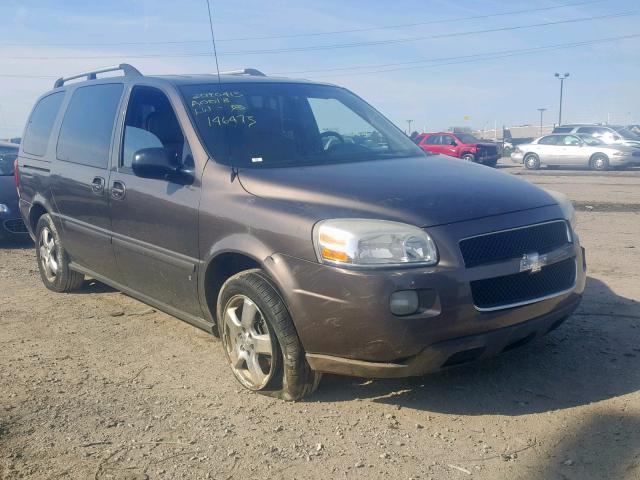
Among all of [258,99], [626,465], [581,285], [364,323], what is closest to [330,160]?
[258,99]

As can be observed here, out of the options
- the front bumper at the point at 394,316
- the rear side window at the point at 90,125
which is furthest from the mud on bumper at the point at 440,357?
the rear side window at the point at 90,125

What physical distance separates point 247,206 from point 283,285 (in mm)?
554

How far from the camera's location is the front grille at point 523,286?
3416mm

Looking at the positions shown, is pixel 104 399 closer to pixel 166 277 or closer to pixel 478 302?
pixel 166 277

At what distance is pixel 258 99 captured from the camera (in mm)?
4746

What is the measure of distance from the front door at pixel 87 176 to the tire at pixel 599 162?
905 inches

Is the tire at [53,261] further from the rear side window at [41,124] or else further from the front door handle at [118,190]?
the front door handle at [118,190]

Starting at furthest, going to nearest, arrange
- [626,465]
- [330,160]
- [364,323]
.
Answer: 1. [330,160]
2. [364,323]
3. [626,465]

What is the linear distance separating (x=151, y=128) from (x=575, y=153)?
2422 cm

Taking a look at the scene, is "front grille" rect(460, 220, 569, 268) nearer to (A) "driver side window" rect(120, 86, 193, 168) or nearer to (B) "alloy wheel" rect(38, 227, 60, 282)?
(A) "driver side window" rect(120, 86, 193, 168)

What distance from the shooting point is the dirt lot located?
3150 mm

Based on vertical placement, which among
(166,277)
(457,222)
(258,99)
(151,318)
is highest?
(258,99)

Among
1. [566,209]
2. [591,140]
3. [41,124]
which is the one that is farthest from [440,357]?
[591,140]

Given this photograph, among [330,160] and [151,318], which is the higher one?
[330,160]
